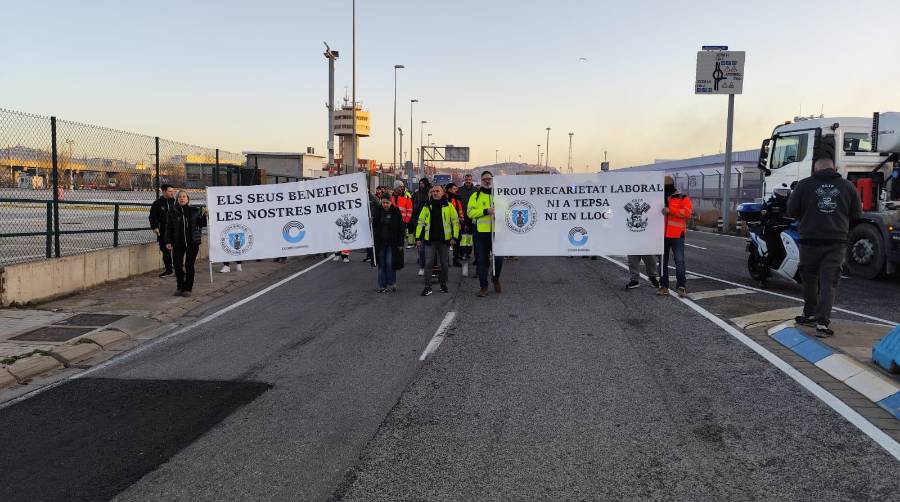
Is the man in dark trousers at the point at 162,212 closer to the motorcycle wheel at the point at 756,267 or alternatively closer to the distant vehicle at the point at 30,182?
the distant vehicle at the point at 30,182

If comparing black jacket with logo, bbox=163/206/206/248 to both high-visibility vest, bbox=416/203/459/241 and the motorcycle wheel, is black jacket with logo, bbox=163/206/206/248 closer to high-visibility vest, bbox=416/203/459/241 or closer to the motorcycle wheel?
high-visibility vest, bbox=416/203/459/241

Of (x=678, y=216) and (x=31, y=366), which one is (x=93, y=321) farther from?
(x=678, y=216)

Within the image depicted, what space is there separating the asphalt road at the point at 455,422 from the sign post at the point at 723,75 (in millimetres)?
25816

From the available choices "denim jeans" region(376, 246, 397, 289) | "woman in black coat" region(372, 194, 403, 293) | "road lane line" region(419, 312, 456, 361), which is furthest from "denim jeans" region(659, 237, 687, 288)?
"denim jeans" region(376, 246, 397, 289)

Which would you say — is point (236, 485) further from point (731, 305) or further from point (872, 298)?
point (872, 298)

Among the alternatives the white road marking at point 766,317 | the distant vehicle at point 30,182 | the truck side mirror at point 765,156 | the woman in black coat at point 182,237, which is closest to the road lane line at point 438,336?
the white road marking at point 766,317

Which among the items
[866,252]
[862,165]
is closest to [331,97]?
[862,165]

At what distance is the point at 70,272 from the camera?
10.6m

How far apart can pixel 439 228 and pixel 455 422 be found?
656 centimetres

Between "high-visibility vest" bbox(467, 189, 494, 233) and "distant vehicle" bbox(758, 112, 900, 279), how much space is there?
584 centimetres

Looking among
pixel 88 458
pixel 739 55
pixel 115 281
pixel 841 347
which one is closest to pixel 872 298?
pixel 841 347

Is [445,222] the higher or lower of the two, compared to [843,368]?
higher

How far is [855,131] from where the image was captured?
15.1 metres

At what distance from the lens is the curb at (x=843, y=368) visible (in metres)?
5.20
